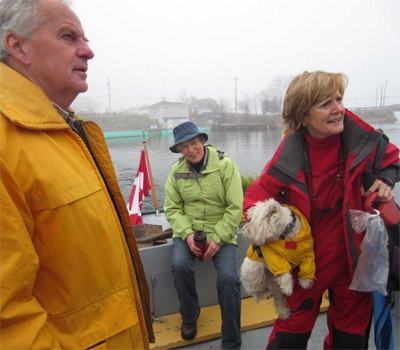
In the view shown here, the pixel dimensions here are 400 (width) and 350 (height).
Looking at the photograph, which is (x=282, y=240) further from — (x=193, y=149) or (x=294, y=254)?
(x=193, y=149)

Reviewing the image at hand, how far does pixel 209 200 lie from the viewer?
2.56 meters

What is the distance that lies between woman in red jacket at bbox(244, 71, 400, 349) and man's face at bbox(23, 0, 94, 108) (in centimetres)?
108

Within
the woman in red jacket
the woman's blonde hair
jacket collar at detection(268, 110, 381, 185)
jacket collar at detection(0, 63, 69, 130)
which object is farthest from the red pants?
jacket collar at detection(0, 63, 69, 130)

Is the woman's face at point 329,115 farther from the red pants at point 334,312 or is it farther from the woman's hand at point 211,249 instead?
the woman's hand at point 211,249

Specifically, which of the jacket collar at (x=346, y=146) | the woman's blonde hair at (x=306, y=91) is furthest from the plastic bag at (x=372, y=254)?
the woman's blonde hair at (x=306, y=91)

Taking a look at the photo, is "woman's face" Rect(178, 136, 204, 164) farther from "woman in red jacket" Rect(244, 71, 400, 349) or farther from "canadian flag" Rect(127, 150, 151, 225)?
"canadian flag" Rect(127, 150, 151, 225)

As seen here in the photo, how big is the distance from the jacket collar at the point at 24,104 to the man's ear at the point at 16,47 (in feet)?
0.25

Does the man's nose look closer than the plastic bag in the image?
Yes

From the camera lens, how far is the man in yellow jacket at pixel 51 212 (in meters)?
0.79

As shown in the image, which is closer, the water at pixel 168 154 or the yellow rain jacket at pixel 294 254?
the yellow rain jacket at pixel 294 254

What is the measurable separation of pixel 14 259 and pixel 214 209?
1.92 meters

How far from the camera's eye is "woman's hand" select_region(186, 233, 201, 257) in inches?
93.7

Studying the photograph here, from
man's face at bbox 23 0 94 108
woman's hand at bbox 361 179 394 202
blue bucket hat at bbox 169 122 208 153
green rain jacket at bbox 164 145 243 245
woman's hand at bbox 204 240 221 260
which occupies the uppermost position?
man's face at bbox 23 0 94 108

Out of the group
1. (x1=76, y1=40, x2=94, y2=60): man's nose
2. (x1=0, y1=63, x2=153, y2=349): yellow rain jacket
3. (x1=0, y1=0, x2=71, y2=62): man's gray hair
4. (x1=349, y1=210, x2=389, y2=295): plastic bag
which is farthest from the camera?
(x1=349, y1=210, x2=389, y2=295): plastic bag
